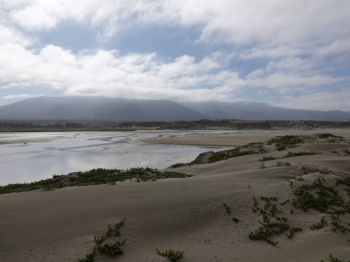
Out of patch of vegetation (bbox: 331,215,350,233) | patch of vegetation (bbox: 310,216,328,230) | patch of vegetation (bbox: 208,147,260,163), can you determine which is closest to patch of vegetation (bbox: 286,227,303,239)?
patch of vegetation (bbox: 310,216,328,230)

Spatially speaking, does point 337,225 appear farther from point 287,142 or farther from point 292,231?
point 287,142

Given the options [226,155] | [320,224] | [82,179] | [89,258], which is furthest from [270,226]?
[226,155]

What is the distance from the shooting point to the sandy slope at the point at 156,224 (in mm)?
5508

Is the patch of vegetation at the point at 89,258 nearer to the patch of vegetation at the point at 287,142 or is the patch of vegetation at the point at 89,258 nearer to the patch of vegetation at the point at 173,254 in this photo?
the patch of vegetation at the point at 173,254

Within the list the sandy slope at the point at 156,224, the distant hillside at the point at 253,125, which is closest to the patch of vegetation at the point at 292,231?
the sandy slope at the point at 156,224

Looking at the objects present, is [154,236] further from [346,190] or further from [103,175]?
[346,190]

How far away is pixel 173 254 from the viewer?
5.45 metres

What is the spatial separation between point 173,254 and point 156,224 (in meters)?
1.54

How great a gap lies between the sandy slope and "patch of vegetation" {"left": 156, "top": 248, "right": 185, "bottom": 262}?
16 cm

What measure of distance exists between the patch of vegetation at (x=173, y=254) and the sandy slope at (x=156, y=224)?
16 centimetres

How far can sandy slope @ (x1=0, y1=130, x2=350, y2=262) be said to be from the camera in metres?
5.51

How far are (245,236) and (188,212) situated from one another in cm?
212

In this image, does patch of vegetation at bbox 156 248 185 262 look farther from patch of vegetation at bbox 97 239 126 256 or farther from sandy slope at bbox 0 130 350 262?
patch of vegetation at bbox 97 239 126 256

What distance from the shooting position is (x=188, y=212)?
7.48 m
